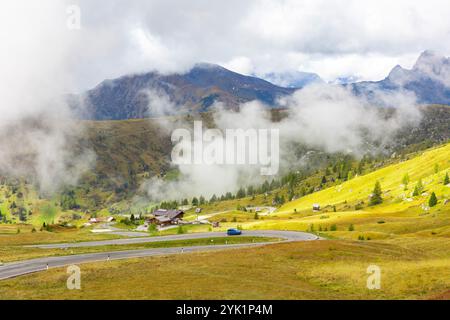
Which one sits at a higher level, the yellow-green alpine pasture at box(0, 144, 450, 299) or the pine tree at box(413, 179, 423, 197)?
the pine tree at box(413, 179, 423, 197)

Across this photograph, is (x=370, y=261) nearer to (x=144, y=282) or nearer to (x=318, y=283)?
(x=318, y=283)

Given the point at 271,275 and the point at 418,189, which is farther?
the point at 418,189

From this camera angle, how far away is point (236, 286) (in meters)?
48.1

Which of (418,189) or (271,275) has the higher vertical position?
(418,189)

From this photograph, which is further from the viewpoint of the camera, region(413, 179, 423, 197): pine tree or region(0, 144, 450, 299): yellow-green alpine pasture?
region(413, 179, 423, 197): pine tree

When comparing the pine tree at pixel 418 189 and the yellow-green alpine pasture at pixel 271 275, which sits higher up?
the pine tree at pixel 418 189

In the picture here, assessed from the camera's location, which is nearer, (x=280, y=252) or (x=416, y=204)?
(x=280, y=252)

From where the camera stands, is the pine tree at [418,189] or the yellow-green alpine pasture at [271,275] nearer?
the yellow-green alpine pasture at [271,275]
